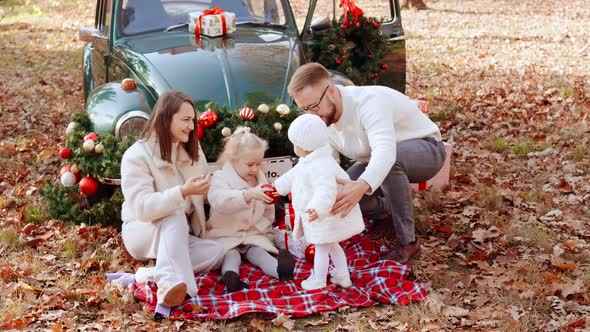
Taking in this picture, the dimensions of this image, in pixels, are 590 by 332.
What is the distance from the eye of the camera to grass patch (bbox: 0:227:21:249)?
469 centimetres

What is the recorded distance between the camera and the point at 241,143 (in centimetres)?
427

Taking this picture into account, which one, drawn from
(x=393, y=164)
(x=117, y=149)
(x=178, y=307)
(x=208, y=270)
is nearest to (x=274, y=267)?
(x=208, y=270)

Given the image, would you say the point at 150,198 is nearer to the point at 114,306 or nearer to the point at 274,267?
the point at 114,306

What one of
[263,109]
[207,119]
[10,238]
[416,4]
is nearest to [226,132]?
[207,119]

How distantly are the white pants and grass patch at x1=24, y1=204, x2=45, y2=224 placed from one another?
4.03ft

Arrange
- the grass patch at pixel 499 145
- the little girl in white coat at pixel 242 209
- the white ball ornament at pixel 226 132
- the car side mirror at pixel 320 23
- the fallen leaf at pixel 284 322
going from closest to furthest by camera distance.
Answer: the fallen leaf at pixel 284 322, the little girl in white coat at pixel 242 209, the white ball ornament at pixel 226 132, the car side mirror at pixel 320 23, the grass patch at pixel 499 145

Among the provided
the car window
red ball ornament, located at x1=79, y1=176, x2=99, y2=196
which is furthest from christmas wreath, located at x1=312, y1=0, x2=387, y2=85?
red ball ornament, located at x1=79, y1=176, x2=99, y2=196

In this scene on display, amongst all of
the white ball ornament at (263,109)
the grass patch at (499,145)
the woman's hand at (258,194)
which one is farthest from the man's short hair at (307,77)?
the grass patch at (499,145)

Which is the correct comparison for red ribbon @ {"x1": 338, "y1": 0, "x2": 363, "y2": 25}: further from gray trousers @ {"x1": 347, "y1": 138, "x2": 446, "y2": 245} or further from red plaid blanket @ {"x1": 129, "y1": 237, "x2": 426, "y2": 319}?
red plaid blanket @ {"x1": 129, "y1": 237, "x2": 426, "y2": 319}

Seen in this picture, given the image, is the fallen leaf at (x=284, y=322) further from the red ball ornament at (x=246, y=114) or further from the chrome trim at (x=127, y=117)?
the chrome trim at (x=127, y=117)

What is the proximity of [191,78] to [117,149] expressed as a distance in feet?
2.67

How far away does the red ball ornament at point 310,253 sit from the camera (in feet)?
14.2

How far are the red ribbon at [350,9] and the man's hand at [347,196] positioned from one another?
115 inches

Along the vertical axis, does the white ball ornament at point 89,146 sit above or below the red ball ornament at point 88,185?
above
